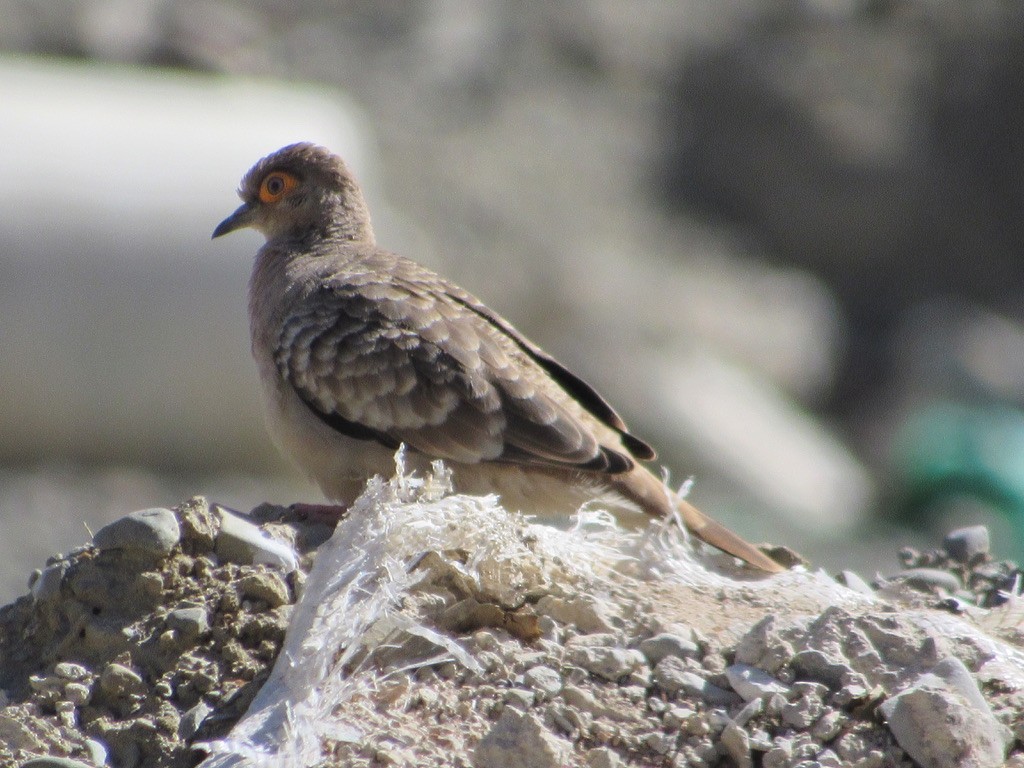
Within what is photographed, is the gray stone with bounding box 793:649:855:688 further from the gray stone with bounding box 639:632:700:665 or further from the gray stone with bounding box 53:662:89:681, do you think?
the gray stone with bounding box 53:662:89:681

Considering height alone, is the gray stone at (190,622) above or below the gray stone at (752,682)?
below

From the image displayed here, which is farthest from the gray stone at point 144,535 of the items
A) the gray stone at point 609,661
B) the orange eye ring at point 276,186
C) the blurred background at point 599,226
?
the blurred background at point 599,226

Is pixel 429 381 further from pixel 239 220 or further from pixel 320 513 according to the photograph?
pixel 239 220

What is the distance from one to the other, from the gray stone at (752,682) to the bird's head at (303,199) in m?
3.16

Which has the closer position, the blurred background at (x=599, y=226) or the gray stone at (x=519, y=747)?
the gray stone at (x=519, y=747)

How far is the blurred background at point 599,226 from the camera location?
1128 cm

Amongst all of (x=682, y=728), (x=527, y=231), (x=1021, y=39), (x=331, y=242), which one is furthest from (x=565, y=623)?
(x=1021, y=39)

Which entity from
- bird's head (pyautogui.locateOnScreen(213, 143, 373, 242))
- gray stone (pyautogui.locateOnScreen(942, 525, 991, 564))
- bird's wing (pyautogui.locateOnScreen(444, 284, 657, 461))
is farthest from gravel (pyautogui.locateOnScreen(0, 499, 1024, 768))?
bird's head (pyautogui.locateOnScreen(213, 143, 373, 242))

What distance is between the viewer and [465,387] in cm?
494

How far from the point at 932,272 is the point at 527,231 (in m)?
5.35

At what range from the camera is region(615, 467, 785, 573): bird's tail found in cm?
453

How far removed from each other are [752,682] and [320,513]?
1.69 metres

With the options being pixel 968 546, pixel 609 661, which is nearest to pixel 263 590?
pixel 609 661

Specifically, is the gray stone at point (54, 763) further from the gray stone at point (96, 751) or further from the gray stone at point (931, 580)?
the gray stone at point (931, 580)
